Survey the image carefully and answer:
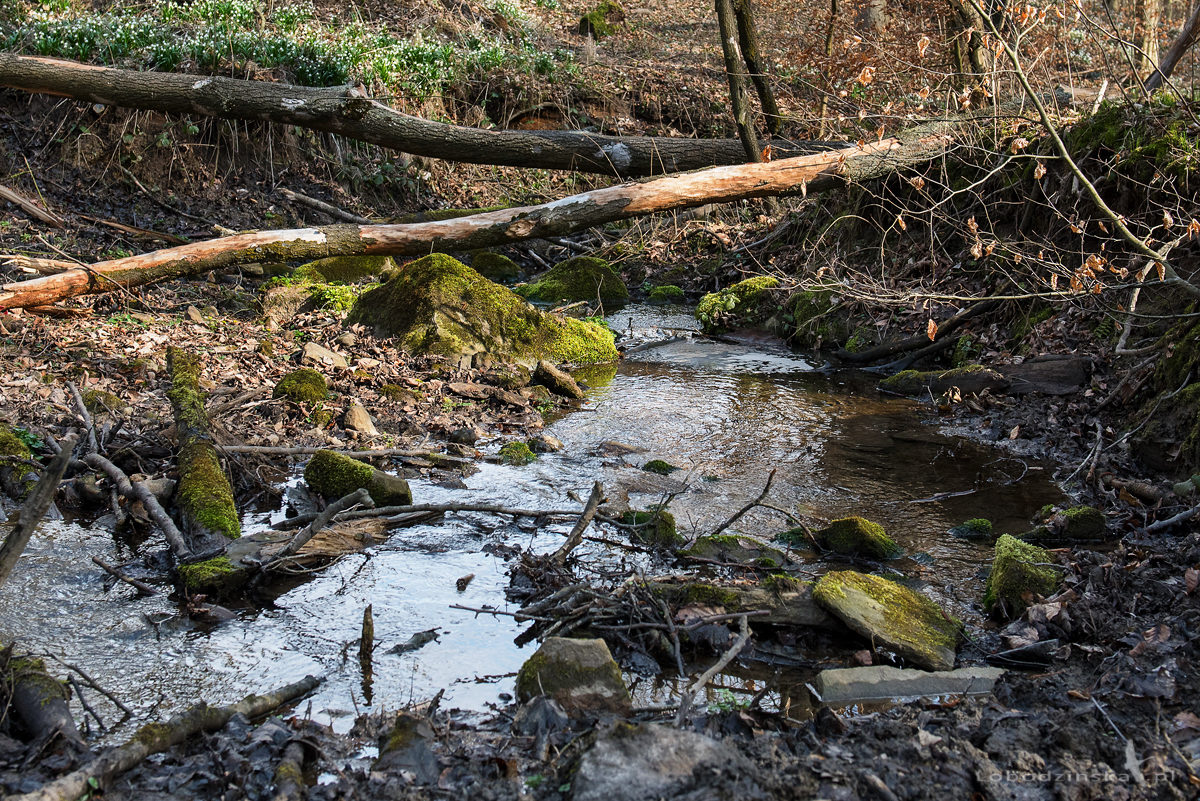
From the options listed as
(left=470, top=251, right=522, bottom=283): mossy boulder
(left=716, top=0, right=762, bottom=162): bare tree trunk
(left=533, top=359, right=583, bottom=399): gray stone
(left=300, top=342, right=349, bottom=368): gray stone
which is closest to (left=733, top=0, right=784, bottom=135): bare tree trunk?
(left=716, top=0, right=762, bottom=162): bare tree trunk

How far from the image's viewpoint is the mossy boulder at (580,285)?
38.3 feet

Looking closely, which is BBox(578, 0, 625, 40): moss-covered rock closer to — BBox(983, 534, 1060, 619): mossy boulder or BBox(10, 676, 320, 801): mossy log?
BBox(983, 534, 1060, 619): mossy boulder

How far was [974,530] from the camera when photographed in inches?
193

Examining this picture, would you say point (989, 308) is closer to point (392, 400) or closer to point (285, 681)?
point (392, 400)

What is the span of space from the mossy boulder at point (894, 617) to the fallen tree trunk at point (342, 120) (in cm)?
754

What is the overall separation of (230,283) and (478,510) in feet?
23.8

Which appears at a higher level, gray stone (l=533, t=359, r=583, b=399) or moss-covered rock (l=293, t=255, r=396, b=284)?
moss-covered rock (l=293, t=255, r=396, b=284)

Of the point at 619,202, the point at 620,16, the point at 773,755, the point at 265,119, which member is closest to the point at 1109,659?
the point at 773,755

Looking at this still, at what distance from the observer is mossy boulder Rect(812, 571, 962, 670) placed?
3439 mm

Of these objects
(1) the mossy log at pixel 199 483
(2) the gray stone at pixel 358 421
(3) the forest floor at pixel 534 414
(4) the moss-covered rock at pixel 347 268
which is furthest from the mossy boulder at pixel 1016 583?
(4) the moss-covered rock at pixel 347 268

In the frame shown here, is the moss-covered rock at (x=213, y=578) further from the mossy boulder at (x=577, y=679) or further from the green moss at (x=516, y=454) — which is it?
the green moss at (x=516, y=454)

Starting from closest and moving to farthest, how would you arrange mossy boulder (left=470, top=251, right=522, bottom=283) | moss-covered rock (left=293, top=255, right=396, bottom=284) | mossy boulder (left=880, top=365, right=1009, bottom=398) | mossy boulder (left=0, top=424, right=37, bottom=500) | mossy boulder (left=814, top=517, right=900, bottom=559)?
mossy boulder (left=814, top=517, right=900, bottom=559), mossy boulder (left=0, top=424, right=37, bottom=500), mossy boulder (left=880, top=365, right=1009, bottom=398), moss-covered rock (left=293, top=255, right=396, bottom=284), mossy boulder (left=470, top=251, right=522, bottom=283)

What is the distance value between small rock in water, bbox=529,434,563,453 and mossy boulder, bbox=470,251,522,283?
696 centimetres

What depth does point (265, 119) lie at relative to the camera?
1077cm
